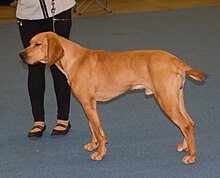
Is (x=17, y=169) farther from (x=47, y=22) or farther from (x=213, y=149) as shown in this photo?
(x=213, y=149)

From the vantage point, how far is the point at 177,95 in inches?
139

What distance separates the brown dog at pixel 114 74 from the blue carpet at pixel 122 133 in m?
0.18

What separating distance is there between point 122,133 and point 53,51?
111 cm

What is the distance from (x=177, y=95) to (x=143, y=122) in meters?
1.07

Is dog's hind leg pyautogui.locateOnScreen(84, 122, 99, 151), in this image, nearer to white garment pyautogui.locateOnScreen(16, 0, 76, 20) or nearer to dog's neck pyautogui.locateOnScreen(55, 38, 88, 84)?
dog's neck pyautogui.locateOnScreen(55, 38, 88, 84)

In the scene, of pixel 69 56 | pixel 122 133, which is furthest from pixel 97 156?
pixel 69 56

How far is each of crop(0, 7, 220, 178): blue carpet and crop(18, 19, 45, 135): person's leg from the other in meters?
0.18

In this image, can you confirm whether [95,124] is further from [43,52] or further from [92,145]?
[43,52]

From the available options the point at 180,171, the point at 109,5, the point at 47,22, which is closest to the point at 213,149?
the point at 180,171

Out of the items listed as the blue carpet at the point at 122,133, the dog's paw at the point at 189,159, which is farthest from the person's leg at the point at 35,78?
the dog's paw at the point at 189,159

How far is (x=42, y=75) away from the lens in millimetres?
A: 4355

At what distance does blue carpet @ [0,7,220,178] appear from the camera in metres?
3.64

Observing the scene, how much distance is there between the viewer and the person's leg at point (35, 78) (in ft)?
13.5

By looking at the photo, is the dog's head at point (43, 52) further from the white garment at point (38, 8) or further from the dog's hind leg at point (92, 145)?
the dog's hind leg at point (92, 145)
